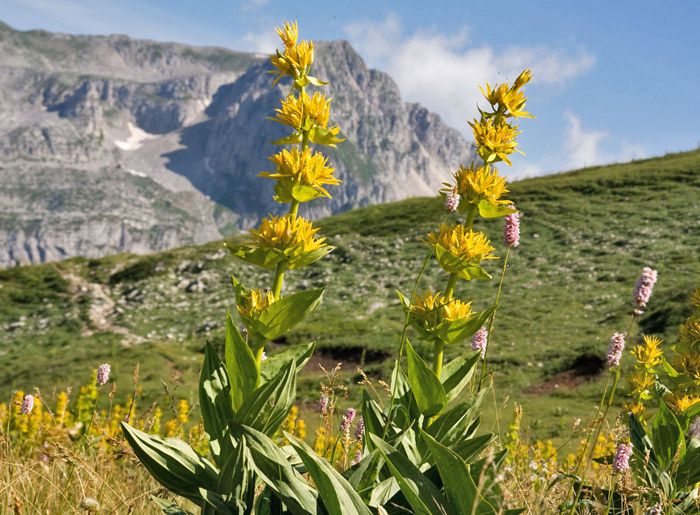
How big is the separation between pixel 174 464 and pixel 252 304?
84cm

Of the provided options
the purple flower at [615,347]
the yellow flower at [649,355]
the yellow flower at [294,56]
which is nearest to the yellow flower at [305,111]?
the yellow flower at [294,56]

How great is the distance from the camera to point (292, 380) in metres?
2.31

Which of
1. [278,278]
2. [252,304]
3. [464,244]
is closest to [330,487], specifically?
[252,304]

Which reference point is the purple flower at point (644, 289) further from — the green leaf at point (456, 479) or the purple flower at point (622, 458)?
the green leaf at point (456, 479)

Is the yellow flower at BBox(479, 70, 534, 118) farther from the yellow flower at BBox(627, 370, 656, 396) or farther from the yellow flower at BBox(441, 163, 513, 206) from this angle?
the yellow flower at BBox(627, 370, 656, 396)

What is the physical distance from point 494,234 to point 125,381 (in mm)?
19017

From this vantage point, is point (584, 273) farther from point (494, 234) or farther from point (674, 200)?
point (674, 200)

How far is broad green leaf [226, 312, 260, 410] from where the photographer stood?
2.23 m

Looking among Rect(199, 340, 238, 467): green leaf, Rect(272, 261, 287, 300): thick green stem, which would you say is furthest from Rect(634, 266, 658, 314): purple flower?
Rect(199, 340, 238, 467): green leaf

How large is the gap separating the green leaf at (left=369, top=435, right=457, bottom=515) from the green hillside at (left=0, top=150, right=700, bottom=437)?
28.0 ft

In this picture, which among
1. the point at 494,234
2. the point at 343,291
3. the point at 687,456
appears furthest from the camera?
the point at 494,234

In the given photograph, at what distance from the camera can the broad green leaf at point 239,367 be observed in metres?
2.23

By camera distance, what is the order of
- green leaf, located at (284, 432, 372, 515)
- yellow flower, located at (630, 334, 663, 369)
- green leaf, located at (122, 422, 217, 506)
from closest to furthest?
green leaf, located at (284, 432, 372, 515), green leaf, located at (122, 422, 217, 506), yellow flower, located at (630, 334, 663, 369)

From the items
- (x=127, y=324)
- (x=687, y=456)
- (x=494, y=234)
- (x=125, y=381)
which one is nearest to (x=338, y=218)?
(x=494, y=234)
